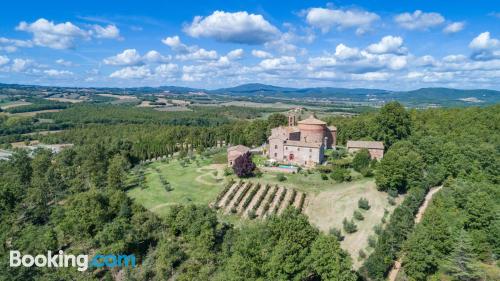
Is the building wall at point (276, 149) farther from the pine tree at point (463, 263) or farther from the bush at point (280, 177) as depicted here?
the pine tree at point (463, 263)

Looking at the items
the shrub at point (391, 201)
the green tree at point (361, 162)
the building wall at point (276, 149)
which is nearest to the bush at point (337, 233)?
the shrub at point (391, 201)

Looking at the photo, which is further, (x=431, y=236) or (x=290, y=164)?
(x=290, y=164)

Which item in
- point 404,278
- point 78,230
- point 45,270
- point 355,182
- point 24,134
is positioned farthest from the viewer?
point 24,134

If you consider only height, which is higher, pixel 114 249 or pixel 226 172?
pixel 226 172

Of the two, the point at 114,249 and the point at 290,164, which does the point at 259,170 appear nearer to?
the point at 290,164

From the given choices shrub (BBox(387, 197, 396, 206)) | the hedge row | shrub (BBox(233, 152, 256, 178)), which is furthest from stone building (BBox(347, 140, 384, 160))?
shrub (BBox(233, 152, 256, 178))

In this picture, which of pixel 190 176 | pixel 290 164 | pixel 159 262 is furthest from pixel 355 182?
pixel 159 262

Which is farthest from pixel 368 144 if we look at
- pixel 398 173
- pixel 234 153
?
pixel 234 153
